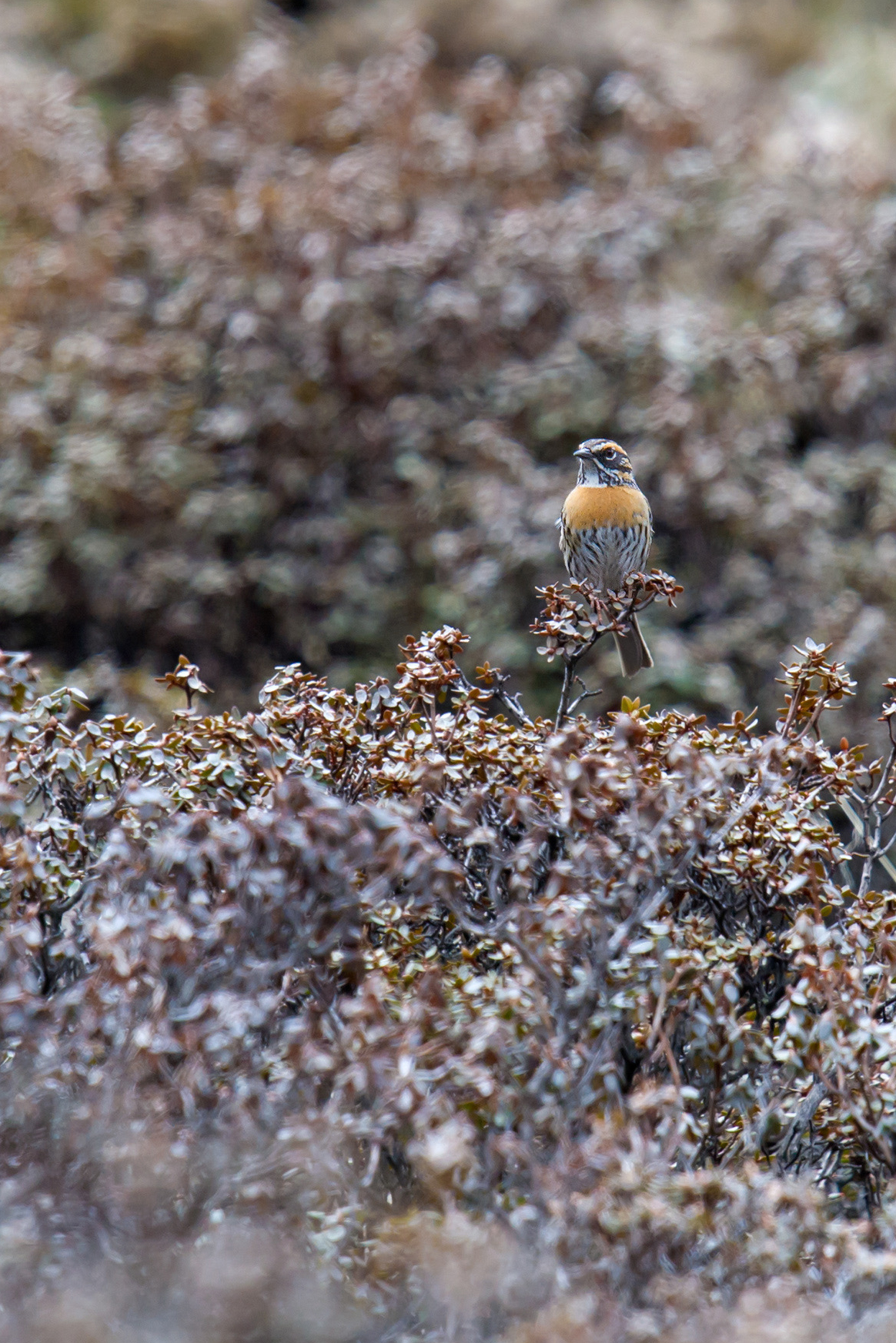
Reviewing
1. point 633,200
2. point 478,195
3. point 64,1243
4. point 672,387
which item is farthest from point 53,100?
point 64,1243

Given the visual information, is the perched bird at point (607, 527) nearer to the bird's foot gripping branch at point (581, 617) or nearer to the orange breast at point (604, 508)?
the orange breast at point (604, 508)

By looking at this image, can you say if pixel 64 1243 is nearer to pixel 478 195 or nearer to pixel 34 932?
pixel 34 932

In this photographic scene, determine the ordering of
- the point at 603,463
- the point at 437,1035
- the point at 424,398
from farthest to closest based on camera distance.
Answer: the point at 424,398 < the point at 603,463 < the point at 437,1035

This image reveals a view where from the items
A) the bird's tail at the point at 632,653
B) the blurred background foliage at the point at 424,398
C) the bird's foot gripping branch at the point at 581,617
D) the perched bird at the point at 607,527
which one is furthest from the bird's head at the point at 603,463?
the blurred background foliage at the point at 424,398

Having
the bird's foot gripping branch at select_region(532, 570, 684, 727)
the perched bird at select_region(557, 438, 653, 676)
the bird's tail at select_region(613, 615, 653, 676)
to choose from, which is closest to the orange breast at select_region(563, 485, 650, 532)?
the perched bird at select_region(557, 438, 653, 676)

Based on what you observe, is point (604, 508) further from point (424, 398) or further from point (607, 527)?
point (424, 398)

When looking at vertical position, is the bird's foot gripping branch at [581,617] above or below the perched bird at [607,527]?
below

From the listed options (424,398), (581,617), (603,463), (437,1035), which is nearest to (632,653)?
(603,463)
